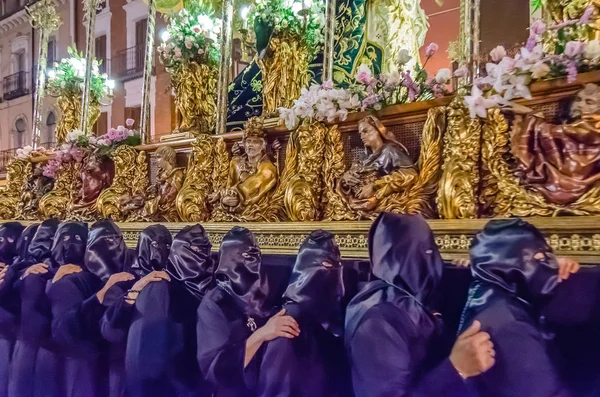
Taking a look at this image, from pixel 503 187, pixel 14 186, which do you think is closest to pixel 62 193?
pixel 14 186

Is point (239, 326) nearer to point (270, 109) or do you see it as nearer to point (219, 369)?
point (219, 369)

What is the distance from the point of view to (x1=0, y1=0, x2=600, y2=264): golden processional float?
9.77ft

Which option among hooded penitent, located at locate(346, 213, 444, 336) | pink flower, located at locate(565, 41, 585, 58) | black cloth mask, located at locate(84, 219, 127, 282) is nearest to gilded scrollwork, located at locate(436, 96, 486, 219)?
hooded penitent, located at locate(346, 213, 444, 336)

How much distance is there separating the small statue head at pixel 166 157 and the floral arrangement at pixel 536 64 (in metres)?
2.40

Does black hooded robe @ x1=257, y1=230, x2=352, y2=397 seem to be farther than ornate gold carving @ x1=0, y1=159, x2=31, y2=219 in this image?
No

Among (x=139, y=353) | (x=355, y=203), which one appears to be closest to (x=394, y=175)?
(x=355, y=203)

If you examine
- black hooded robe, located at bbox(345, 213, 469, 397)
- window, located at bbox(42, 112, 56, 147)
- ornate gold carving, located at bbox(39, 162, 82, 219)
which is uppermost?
window, located at bbox(42, 112, 56, 147)

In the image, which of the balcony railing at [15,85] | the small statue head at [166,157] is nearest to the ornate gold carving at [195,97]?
the small statue head at [166,157]

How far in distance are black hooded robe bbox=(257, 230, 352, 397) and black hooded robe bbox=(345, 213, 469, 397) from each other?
28 centimetres

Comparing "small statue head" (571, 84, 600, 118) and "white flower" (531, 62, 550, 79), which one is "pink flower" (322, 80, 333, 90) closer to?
"white flower" (531, 62, 550, 79)

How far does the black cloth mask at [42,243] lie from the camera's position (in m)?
4.72

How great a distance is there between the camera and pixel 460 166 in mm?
3213

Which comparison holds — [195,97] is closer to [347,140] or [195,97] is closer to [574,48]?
[347,140]

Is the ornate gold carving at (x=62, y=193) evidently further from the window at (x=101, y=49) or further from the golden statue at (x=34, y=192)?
the window at (x=101, y=49)
